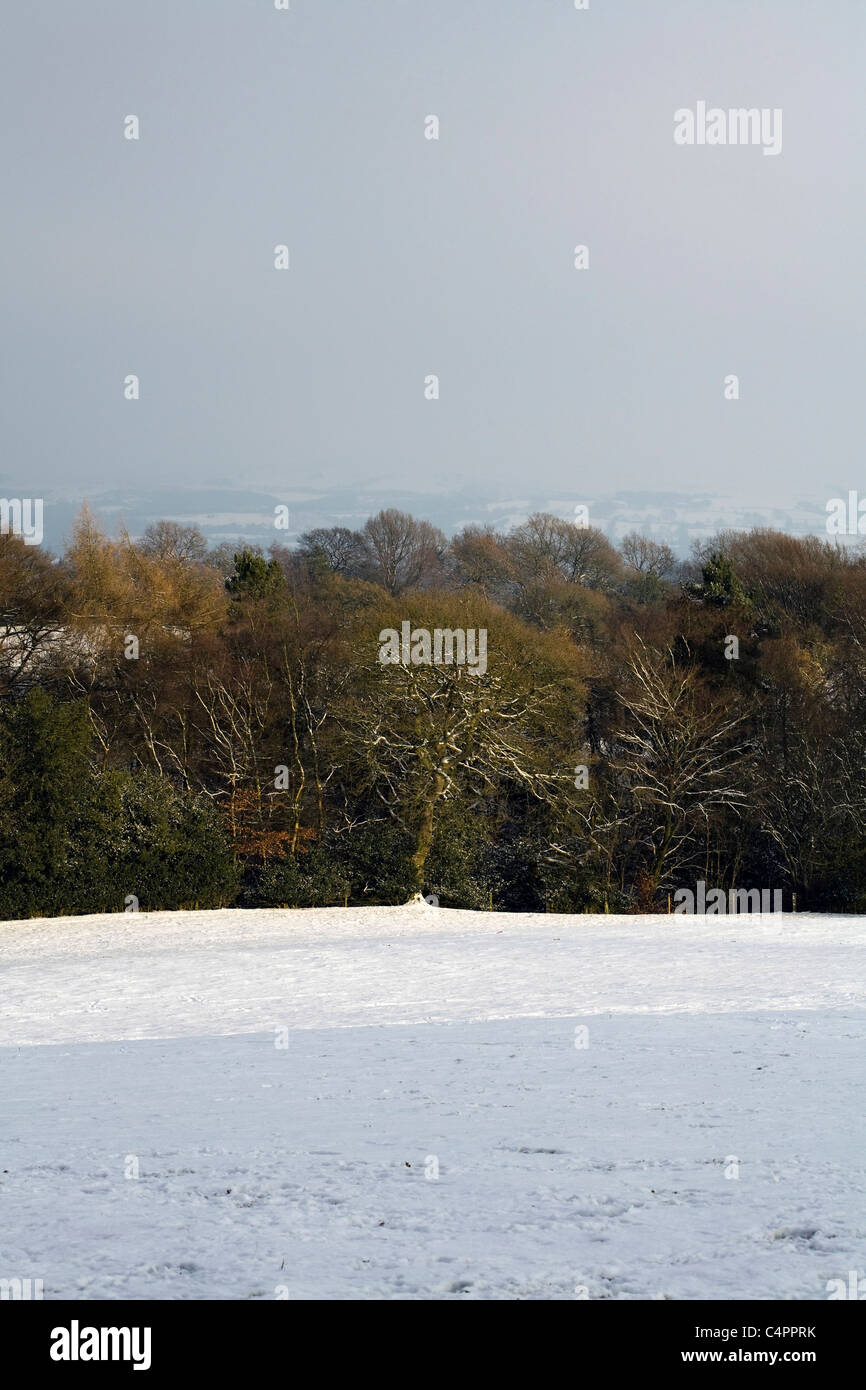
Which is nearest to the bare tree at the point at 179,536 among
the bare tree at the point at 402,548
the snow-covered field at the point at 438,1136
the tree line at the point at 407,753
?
the bare tree at the point at 402,548

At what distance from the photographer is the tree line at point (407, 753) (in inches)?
1220

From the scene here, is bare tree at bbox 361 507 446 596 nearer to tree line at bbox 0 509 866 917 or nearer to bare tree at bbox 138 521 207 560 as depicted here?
bare tree at bbox 138 521 207 560

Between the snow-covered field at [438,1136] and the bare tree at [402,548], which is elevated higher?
the bare tree at [402,548]

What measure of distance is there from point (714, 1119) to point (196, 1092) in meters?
4.37

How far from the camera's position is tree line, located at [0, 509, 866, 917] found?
3098 centimetres

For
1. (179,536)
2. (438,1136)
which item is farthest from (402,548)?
(438,1136)

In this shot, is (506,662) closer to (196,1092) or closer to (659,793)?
(659,793)

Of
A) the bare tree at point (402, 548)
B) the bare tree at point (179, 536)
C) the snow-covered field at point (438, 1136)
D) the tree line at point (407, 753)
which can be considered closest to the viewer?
the snow-covered field at point (438, 1136)

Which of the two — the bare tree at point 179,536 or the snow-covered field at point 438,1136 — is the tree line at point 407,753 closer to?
the snow-covered field at point 438,1136

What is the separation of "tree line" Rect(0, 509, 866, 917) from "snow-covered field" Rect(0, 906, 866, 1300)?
40.2 feet

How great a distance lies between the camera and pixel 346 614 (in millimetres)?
37906

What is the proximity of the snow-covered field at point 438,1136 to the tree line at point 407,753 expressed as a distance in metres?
12.3

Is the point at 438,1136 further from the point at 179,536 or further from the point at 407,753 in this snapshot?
the point at 179,536
